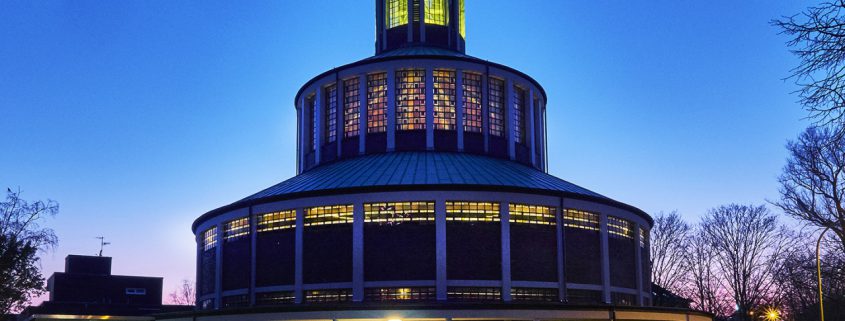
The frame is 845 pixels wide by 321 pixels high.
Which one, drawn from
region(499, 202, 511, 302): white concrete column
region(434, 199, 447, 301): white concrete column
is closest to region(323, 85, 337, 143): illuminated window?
region(434, 199, 447, 301): white concrete column

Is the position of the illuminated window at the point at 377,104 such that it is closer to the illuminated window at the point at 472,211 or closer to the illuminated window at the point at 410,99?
the illuminated window at the point at 410,99

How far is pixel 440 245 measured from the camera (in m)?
46.3

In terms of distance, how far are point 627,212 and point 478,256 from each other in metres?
11.4

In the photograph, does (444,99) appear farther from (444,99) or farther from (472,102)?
(472,102)

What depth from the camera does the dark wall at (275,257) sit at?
1921 inches

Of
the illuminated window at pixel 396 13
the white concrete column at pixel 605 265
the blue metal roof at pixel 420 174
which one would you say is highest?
the illuminated window at pixel 396 13

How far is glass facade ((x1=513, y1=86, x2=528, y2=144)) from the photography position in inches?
2291

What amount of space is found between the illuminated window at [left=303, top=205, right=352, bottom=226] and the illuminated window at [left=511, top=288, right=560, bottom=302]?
9408 millimetres

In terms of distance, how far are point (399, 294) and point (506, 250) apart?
5927mm

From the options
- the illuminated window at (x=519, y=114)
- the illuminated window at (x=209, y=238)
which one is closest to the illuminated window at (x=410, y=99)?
the illuminated window at (x=519, y=114)

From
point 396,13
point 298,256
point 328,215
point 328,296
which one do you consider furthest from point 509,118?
point 328,296

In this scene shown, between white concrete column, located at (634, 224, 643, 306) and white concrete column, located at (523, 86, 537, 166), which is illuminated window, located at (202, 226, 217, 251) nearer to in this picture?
white concrete column, located at (523, 86, 537, 166)

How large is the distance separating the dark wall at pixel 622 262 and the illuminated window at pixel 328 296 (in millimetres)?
15006

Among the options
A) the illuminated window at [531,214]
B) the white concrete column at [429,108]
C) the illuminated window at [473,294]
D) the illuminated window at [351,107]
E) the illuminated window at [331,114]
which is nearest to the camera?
the illuminated window at [473,294]
